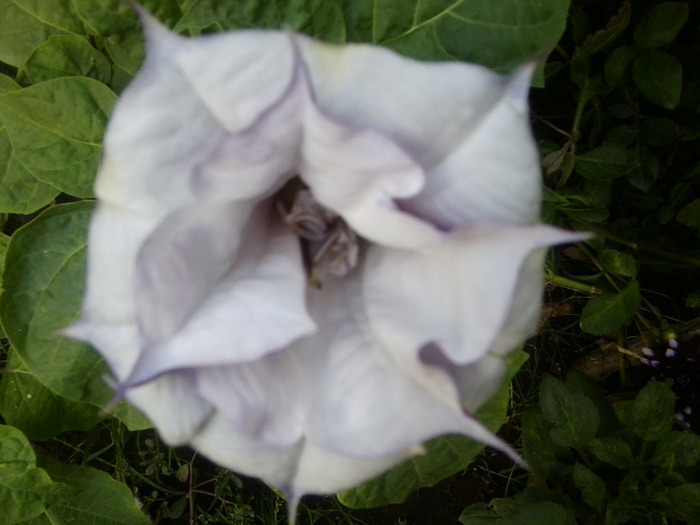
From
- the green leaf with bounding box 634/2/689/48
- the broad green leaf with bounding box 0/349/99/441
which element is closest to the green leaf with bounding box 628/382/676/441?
the green leaf with bounding box 634/2/689/48

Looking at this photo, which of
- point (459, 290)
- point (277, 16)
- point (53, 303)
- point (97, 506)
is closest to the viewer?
point (459, 290)

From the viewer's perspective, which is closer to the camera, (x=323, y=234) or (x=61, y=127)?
(x=323, y=234)

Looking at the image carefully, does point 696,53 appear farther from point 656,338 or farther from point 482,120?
point 482,120

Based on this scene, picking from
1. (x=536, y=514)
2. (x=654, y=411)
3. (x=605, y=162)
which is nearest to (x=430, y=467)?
(x=536, y=514)

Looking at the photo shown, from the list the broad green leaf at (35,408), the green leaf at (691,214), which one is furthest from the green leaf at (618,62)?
the broad green leaf at (35,408)

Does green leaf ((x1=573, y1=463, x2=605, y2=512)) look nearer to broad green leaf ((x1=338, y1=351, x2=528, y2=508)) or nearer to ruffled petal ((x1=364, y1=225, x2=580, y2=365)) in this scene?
broad green leaf ((x1=338, y1=351, x2=528, y2=508))

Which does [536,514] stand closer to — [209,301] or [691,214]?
[691,214]
